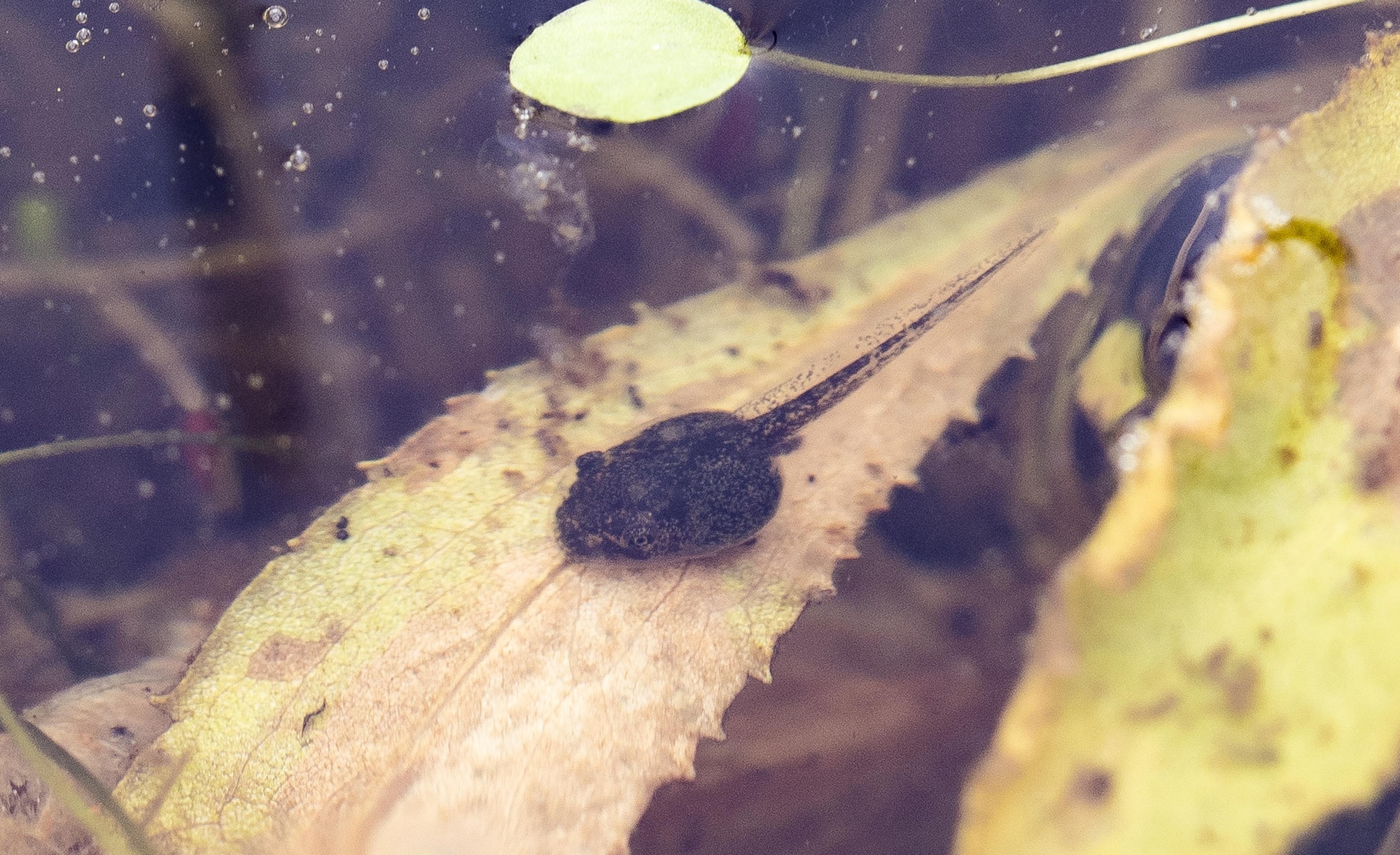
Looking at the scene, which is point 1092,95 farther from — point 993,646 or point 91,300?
point 91,300

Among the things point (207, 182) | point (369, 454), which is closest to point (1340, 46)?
point (369, 454)

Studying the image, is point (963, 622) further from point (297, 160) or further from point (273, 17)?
point (273, 17)

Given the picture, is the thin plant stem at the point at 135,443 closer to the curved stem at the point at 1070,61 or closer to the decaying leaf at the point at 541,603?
the decaying leaf at the point at 541,603

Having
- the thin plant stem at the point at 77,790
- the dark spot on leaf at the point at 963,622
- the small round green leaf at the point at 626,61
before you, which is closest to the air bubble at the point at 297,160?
the small round green leaf at the point at 626,61

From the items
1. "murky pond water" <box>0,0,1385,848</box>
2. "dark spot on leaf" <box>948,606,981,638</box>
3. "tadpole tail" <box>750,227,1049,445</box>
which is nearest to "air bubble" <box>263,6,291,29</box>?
"murky pond water" <box>0,0,1385,848</box>

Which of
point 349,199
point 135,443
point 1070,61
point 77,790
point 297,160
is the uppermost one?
point 1070,61

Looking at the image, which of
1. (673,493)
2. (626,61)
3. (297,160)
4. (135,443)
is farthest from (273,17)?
(673,493)
